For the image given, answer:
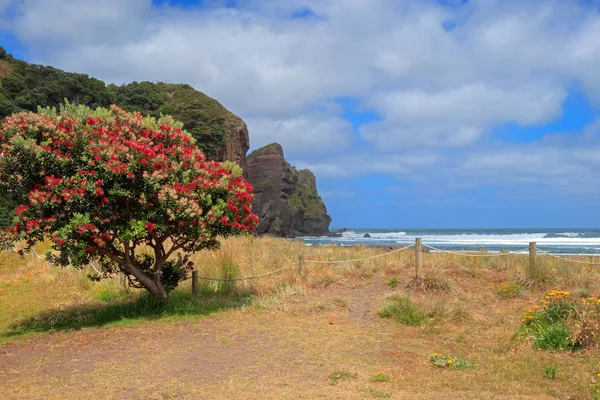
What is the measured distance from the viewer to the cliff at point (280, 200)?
277 ft

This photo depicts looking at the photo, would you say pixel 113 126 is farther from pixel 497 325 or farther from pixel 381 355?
pixel 497 325

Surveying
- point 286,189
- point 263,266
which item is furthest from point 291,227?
point 263,266

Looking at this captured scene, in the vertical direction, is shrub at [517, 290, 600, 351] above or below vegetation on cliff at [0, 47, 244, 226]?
below

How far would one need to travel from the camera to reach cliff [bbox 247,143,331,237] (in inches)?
3319

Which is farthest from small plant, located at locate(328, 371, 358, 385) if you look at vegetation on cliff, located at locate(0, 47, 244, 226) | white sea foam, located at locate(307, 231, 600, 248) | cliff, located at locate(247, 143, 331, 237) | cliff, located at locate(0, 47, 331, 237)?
cliff, located at locate(247, 143, 331, 237)

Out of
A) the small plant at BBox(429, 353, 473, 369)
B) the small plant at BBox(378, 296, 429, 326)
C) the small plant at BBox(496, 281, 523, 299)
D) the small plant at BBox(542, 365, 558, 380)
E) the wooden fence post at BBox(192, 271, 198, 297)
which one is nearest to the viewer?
the small plant at BBox(542, 365, 558, 380)

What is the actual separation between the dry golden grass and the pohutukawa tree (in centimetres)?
201

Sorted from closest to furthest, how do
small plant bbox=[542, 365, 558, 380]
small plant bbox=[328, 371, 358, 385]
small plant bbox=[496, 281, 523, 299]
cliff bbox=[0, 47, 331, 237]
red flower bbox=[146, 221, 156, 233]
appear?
1. small plant bbox=[542, 365, 558, 380]
2. small plant bbox=[328, 371, 358, 385]
3. red flower bbox=[146, 221, 156, 233]
4. small plant bbox=[496, 281, 523, 299]
5. cliff bbox=[0, 47, 331, 237]

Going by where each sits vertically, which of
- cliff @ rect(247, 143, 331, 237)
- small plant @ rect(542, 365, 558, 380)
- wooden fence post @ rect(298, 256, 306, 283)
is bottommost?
small plant @ rect(542, 365, 558, 380)

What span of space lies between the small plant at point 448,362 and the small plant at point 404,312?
8.14 ft

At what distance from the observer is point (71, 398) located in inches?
241

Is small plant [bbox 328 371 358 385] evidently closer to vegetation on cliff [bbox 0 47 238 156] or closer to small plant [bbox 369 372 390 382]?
small plant [bbox 369 372 390 382]

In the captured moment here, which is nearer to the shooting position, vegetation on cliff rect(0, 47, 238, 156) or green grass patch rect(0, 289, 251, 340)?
green grass patch rect(0, 289, 251, 340)

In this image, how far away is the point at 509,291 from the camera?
11.9m
